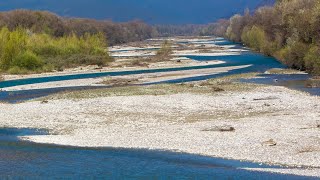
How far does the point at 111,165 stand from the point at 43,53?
7280cm

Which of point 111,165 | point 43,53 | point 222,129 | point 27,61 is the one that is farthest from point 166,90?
point 43,53

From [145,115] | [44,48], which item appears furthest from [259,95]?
[44,48]

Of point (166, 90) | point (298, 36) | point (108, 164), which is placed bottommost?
point (166, 90)

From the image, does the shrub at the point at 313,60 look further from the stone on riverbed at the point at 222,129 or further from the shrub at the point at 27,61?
the shrub at the point at 27,61

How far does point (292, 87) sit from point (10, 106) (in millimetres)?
26476

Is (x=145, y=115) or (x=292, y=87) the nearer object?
(x=145, y=115)

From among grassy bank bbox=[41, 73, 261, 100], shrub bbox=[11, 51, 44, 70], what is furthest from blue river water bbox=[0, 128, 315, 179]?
shrub bbox=[11, 51, 44, 70]

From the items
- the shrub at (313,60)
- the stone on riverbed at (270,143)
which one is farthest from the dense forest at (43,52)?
the stone on riverbed at (270,143)

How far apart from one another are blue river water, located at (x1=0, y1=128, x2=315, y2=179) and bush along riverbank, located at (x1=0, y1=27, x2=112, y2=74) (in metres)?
56.8

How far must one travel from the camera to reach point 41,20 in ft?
460

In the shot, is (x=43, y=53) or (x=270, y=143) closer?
(x=270, y=143)

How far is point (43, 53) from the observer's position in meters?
92.9

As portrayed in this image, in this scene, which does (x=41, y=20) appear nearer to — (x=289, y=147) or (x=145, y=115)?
(x=145, y=115)

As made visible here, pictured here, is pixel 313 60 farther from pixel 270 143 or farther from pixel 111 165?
pixel 111 165
